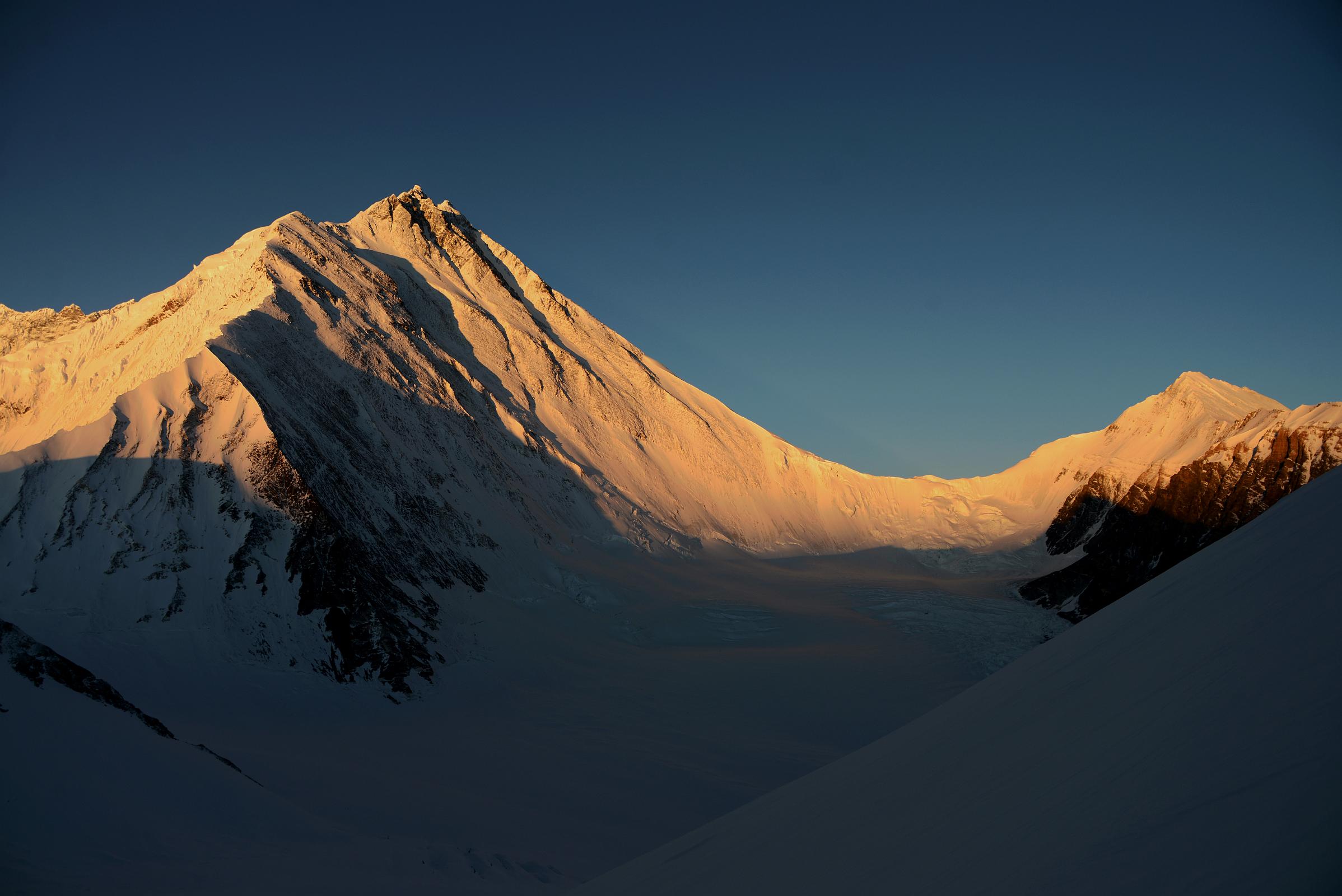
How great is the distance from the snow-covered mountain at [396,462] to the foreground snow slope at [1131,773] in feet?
92.5

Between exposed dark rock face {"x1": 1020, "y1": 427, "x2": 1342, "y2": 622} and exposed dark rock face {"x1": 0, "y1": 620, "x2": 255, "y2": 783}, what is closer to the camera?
exposed dark rock face {"x1": 0, "y1": 620, "x2": 255, "y2": 783}

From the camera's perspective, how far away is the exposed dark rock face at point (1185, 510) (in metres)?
58.2

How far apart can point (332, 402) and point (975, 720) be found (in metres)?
47.1

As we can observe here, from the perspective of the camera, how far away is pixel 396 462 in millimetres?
48719

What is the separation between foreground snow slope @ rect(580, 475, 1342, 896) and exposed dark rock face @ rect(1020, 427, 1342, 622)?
2219 inches

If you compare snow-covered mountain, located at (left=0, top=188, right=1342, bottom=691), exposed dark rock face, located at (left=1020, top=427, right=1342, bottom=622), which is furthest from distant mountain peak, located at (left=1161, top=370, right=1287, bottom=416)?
exposed dark rock face, located at (left=1020, top=427, right=1342, bottom=622)

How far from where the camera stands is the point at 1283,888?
2396 mm

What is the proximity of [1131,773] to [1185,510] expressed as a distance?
7230 cm

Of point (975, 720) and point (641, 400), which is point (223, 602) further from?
point (641, 400)

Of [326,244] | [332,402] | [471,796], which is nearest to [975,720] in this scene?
[471,796]

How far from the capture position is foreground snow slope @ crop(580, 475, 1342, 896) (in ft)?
9.87

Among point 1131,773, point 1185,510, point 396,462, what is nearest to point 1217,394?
point 1185,510

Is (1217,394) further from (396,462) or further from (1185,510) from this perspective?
(396,462)

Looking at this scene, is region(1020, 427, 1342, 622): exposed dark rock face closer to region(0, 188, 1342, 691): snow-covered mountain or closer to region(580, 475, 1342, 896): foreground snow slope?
region(0, 188, 1342, 691): snow-covered mountain
